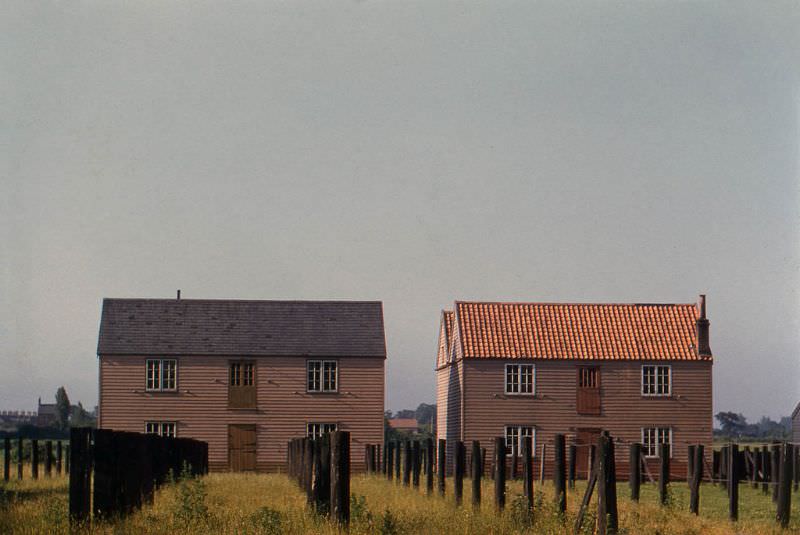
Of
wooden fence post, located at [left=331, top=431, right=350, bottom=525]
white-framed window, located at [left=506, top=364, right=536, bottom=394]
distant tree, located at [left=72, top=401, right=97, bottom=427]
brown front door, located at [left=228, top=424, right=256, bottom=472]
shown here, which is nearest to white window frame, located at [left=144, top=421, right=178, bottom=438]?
brown front door, located at [left=228, top=424, right=256, bottom=472]

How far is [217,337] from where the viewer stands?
2058 inches

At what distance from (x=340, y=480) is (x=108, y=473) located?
12.2 ft

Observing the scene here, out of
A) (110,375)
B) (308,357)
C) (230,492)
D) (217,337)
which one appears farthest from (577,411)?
(230,492)

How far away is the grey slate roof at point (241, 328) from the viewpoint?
51.8 m

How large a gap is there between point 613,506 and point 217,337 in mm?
37814

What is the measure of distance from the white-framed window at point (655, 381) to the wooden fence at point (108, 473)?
29179 mm

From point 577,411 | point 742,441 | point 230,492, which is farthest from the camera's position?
point 742,441

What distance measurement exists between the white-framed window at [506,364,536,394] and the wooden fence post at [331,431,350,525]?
109 ft

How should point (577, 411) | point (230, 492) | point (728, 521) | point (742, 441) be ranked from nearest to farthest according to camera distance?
point (728, 521)
point (230, 492)
point (577, 411)
point (742, 441)

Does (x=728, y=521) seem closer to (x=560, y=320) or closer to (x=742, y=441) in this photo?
(x=560, y=320)

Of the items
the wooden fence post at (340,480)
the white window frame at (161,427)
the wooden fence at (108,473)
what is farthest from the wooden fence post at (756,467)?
the wooden fence post at (340,480)

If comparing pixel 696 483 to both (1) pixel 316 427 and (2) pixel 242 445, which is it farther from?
(2) pixel 242 445

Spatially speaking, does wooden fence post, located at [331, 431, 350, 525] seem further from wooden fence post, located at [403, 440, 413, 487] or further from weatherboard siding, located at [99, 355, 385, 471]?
weatherboard siding, located at [99, 355, 385, 471]

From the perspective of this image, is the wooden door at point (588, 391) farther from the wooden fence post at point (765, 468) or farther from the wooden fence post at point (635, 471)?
the wooden fence post at point (635, 471)
